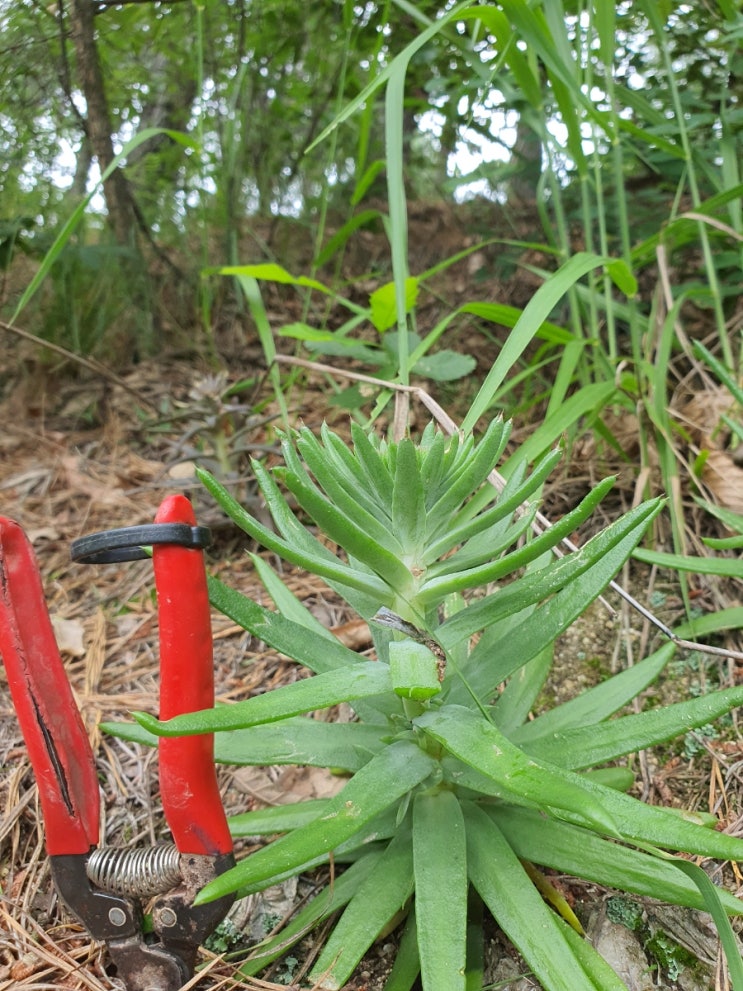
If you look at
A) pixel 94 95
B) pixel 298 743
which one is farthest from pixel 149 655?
pixel 94 95

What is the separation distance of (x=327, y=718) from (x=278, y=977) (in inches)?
18.8

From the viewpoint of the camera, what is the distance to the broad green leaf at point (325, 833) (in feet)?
2.66

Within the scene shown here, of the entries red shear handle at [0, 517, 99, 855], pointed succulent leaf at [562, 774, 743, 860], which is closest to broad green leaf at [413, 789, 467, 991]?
pointed succulent leaf at [562, 774, 743, 860]

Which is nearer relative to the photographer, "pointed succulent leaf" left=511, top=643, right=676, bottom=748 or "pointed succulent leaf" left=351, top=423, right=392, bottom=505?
"pointed succulent leaf" left=351, top=423, right=392, bottom=505

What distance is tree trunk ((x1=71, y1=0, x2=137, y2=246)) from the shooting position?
6.95 feet

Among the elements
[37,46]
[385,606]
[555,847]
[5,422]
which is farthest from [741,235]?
[5,422]

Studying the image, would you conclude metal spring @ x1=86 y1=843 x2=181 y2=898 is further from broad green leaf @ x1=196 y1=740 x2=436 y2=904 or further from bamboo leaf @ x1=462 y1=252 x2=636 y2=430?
bamboo leaf @ x1=462 y1=252 x2=636 y2=430

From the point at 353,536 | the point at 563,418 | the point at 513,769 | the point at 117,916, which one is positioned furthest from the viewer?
the point at 563,418

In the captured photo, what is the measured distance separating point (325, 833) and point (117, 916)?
37cm

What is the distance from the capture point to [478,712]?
1.02m

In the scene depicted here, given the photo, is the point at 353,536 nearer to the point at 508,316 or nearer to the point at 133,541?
the point at 133,541

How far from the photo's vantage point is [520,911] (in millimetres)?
904

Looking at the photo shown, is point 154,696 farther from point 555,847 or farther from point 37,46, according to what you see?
point 37,46

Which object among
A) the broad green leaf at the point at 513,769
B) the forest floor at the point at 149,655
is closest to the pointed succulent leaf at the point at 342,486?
the broad green leaf at the point at 513,769
